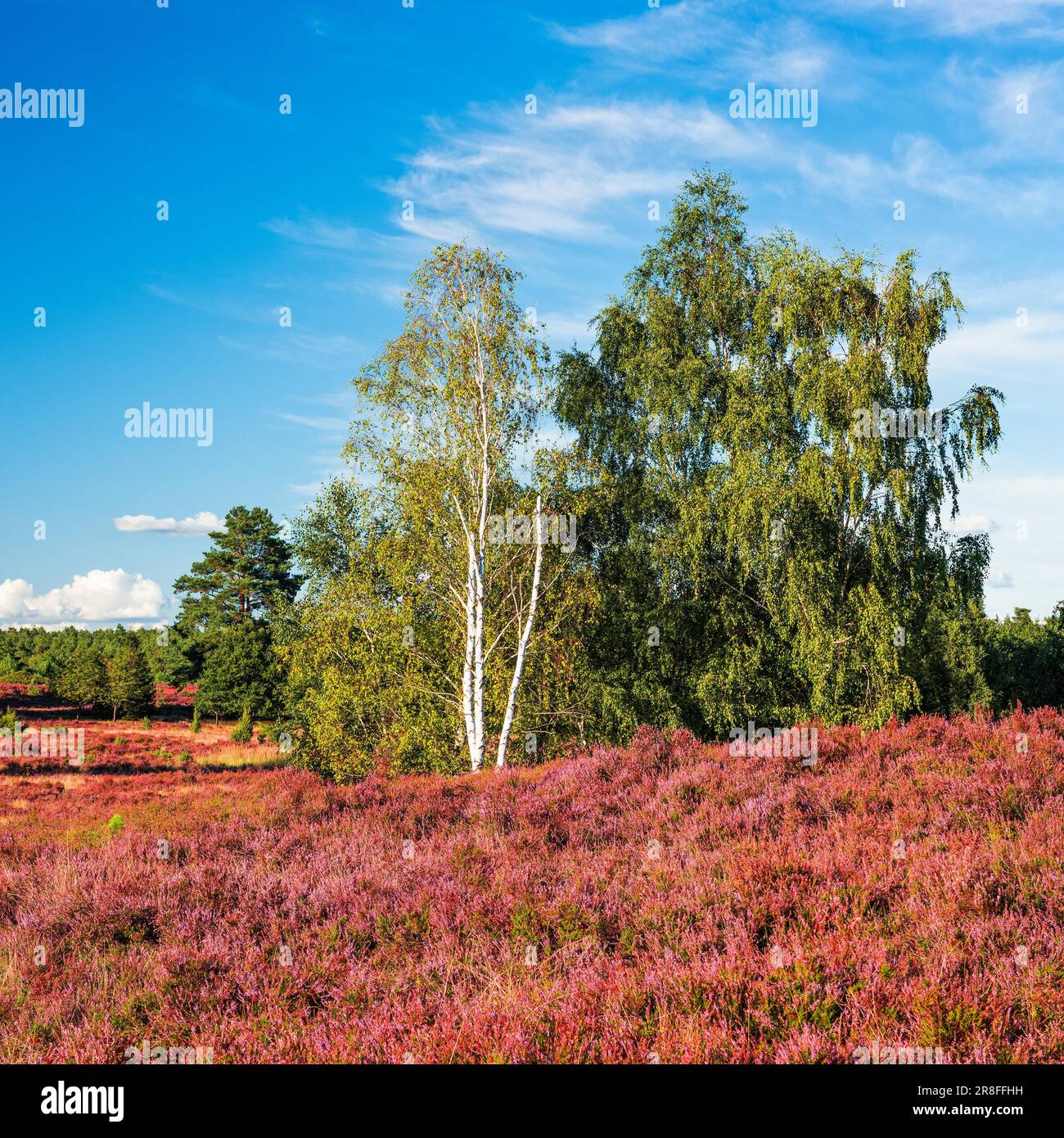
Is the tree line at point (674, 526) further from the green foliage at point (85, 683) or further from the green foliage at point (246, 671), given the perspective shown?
the green foliage at point (85, 683)

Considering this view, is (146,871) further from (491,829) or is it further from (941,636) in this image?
(941,636)

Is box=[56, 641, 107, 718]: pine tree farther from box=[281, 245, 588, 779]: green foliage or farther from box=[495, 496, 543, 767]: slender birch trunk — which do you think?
box=[495, 496, 543, 767]: slender birch trunk

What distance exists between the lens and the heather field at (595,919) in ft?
13.5

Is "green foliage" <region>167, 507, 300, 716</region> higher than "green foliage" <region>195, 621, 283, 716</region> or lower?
higher

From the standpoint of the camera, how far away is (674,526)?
19.8m

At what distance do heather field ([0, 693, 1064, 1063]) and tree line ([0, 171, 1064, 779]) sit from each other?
7099 mm

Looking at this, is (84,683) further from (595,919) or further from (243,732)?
(595,919)

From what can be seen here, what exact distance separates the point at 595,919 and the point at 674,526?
49.0 feet

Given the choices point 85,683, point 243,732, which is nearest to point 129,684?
point 85,683

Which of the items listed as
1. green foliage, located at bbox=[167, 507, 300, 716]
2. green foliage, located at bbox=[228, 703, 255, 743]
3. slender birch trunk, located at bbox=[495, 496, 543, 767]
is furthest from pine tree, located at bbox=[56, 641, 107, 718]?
slender birch trunk, located at bbox=[495, 496, 543, 767]

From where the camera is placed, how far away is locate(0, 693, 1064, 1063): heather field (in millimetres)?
4117

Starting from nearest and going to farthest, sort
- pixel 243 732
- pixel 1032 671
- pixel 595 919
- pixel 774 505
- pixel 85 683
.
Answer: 1. pixel 595 919
2. pixel 774 505
3. pixel 1032 671
4. pixel 243 732
5. pixel 85 683

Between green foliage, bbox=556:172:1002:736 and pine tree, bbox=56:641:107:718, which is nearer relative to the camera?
green foliage, bbox=556:172:1002:736

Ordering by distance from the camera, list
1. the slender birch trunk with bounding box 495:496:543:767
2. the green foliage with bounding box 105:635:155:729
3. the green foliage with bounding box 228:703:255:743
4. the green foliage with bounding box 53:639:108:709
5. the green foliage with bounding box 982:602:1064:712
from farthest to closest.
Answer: the green foliage with bounding box 105:635:155:729
the green foliage with bounding box 53:639:108:709
the green foliage with bounding box 228:703:255:743
the green foliage with bounding box 982:602:1064:712
the slender birch trunk with bounding box 495:496:543:767
